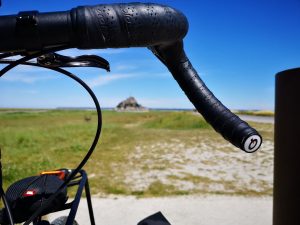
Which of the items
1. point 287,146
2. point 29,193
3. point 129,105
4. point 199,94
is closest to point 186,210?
point 287,146

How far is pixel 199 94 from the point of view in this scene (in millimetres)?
994

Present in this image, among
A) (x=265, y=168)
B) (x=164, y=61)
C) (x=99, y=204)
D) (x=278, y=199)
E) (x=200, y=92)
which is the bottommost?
(x=99, y=204)

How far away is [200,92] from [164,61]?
0.19 m

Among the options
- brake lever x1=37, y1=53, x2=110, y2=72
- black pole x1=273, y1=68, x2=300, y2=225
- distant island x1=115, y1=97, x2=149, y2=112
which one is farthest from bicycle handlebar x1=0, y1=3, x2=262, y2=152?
distant island x1=115, y1=97, x2=149, y2=112

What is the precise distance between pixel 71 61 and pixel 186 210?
386 cm

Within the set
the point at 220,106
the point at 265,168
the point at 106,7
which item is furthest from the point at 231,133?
the point at 265,168

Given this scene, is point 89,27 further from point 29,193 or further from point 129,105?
point 129,105

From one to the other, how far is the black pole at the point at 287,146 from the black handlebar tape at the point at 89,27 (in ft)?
4.33

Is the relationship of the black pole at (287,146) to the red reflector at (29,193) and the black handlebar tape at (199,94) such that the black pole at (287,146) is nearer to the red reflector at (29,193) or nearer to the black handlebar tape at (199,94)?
the black handlebar tape at (199,94)

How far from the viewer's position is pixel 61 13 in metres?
0.68

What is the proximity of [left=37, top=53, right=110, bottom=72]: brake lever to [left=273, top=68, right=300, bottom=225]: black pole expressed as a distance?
1303 millimetres

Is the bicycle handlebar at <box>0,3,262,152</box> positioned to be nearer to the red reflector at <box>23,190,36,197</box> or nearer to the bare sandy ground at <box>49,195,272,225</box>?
the red reflector at <box>23,190,36,197</box>

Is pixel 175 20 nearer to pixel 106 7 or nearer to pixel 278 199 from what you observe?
pixel 106 7

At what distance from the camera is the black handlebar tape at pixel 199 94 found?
878 millimetres
